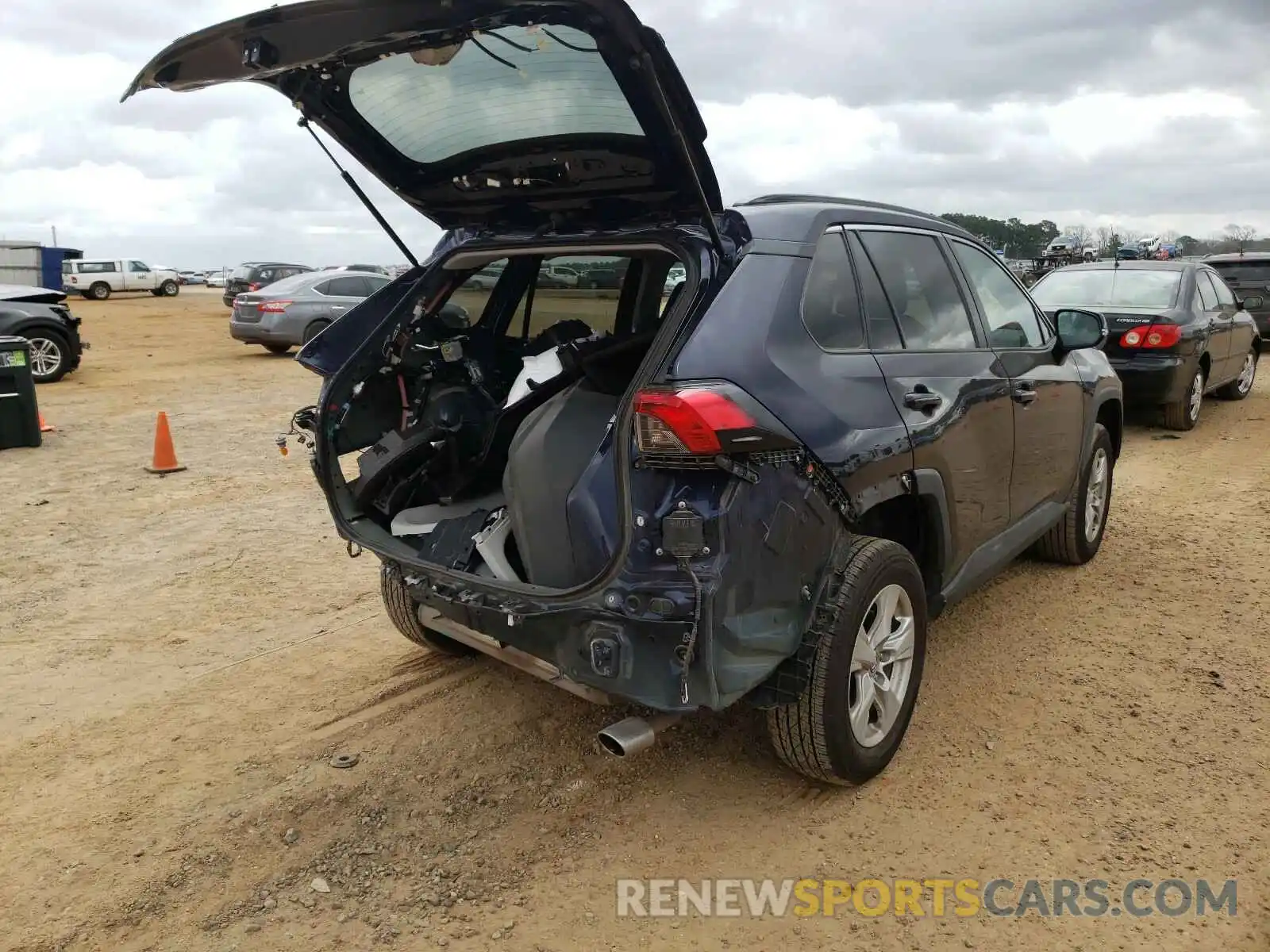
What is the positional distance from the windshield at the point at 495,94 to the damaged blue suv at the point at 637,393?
1cm

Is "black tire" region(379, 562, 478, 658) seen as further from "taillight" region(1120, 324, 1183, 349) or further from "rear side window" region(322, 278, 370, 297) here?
"rear side window" region(322, 278, 370, 297)

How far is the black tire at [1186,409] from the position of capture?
8.89m

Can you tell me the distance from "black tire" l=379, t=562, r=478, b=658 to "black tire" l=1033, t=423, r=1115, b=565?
10.2ft

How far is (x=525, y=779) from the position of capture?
127 inches

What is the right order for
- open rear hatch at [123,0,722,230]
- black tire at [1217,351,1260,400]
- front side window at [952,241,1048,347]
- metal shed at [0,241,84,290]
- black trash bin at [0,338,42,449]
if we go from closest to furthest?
open rear hatch at [123,0,722,230], front side window at [952,241,1048,347], black trash bin at [0,338,42,449], black tire at [1217,351,1260,400], metal shed at [0,241,84,290]

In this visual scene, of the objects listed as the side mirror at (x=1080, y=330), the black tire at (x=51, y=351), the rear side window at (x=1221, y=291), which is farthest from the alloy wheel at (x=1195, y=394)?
the black tire at (x=51, y=351)

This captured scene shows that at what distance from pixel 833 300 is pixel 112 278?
45273mm

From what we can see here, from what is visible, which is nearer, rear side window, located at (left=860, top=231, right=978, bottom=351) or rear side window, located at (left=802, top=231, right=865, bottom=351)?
rear side window, located at (left=802, top=231, right=865, bottom=351)

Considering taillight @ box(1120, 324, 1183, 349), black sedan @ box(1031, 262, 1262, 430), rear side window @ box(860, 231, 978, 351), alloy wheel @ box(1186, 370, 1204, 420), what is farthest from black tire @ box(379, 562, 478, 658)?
alloy wheel @ box(1186, 370, 1204, 420)

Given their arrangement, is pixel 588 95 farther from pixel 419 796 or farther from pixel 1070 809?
pixel 1070 809

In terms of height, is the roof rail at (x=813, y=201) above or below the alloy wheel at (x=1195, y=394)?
above

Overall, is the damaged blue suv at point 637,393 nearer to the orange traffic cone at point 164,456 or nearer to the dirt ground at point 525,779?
the dirt ground at point 525,779

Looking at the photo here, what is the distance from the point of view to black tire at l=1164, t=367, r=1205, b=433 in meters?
8.89

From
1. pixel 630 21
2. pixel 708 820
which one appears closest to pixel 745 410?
pixel 630 21
